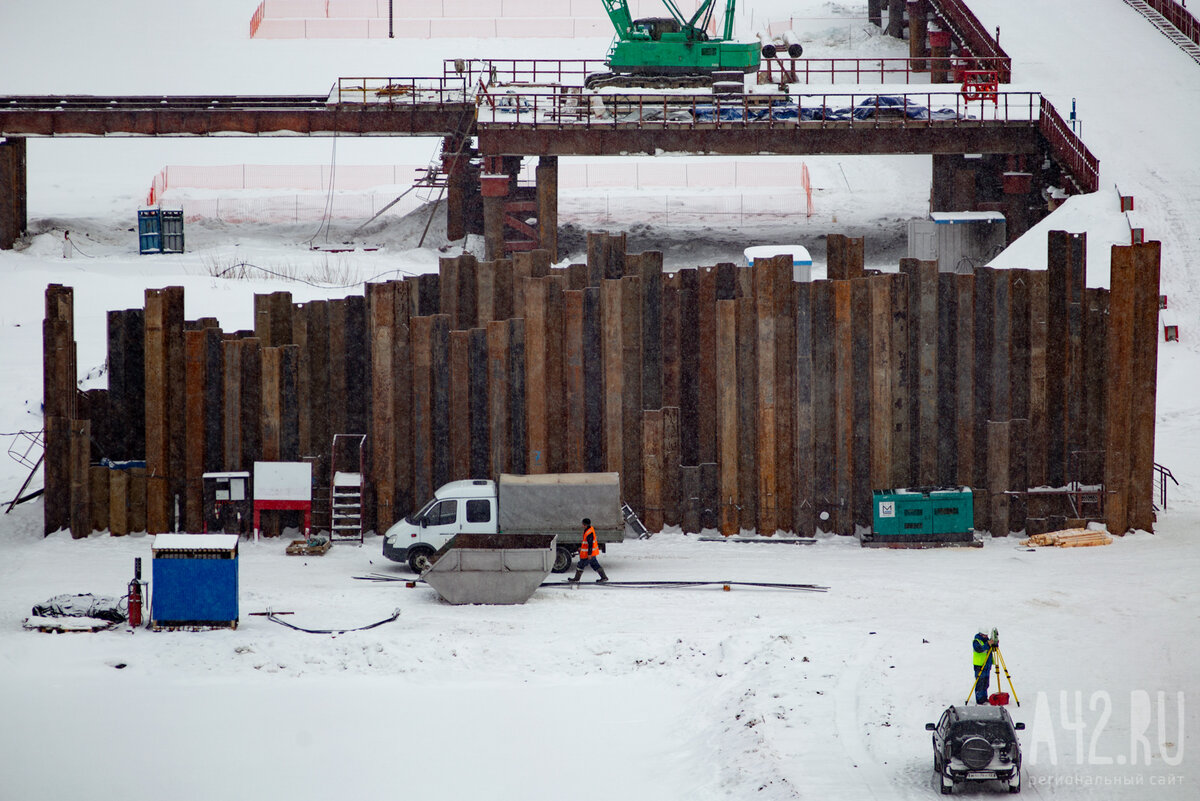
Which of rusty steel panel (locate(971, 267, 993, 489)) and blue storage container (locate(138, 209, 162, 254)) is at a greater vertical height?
blue storage container (locate(138, 209, 162, 254))

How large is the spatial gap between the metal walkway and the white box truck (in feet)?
115

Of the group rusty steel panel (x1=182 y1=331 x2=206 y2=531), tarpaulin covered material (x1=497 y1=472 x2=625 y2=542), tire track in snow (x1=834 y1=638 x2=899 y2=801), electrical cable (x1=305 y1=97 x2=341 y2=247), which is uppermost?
electrical cable (x1=305 y1=97 x2=341 y2=247)

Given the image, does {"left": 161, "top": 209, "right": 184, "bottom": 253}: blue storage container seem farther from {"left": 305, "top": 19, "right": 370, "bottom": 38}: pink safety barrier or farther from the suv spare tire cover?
{"left": 305, "top": 19, "right": 370, "bottom": 38}: pink safety barrier

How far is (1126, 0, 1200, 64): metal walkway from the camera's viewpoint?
160 feet

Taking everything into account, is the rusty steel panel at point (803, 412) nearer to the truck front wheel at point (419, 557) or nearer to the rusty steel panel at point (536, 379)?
the rusty steel panel at point (536, 379)

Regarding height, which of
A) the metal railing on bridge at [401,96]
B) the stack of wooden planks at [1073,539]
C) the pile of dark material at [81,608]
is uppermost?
the metal railing on bridge at [401,96]

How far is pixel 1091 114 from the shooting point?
43.8 metres

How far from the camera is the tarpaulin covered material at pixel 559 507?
21.9 meters

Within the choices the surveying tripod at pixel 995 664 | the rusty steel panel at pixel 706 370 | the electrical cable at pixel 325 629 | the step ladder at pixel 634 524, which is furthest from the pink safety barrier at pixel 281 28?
the surveying tripod at pixel 995 664

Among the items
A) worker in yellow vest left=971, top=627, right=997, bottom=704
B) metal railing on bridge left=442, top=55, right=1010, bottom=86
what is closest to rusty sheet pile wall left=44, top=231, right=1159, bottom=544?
worker in yellow vest left=971, top=627, right=997, bottom=704

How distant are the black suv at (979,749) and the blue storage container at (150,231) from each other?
33.5 m

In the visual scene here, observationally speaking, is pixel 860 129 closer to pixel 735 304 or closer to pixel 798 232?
pixel 798 232

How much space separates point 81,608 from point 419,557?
5380 millimetres

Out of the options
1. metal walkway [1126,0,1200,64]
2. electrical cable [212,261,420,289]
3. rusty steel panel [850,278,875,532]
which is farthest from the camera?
metal walkway [1126,0,1200,64]
